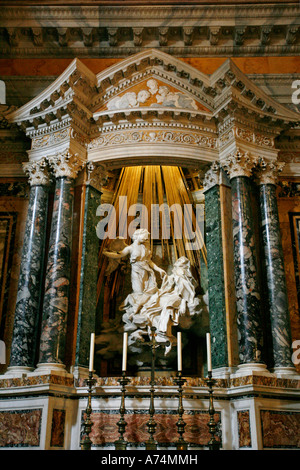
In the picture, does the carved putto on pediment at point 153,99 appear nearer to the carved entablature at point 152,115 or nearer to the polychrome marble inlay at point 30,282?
the carved entablature at point 152,115

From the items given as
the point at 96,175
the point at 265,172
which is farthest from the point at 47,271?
the point at 265,172

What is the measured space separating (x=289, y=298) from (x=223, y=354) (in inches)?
66.5

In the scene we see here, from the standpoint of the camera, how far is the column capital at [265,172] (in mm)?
8156

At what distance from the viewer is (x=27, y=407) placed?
6484 mm

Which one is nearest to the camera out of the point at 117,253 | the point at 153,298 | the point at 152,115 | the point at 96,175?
the point at 153,298

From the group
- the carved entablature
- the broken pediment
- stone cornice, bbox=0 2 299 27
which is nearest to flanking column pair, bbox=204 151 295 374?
the carved entablature

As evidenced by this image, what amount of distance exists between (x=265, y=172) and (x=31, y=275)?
405cm

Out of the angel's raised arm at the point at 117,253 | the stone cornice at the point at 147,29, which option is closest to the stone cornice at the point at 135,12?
the stone cornice at the point at 147,29

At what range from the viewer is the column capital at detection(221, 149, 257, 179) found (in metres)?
7.95

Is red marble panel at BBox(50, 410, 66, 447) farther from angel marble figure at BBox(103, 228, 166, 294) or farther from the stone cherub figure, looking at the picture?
angel marble figure at BBox(103, 228, 166, 294)

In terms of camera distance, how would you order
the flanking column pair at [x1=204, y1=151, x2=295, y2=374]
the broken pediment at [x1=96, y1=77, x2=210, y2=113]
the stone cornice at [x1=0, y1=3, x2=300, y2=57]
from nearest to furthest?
1. the flanking column pair at [x1=204, y1=151, x2=295, y2=374]
2. the broken pediment at [x1=96, y1=77, x2=210, y2=113]
3. the stone cornice at [x1=0, y1=3, x2=300, y2=57]

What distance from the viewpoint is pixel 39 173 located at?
812cm

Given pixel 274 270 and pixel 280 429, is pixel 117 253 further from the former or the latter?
pixel 280 429
